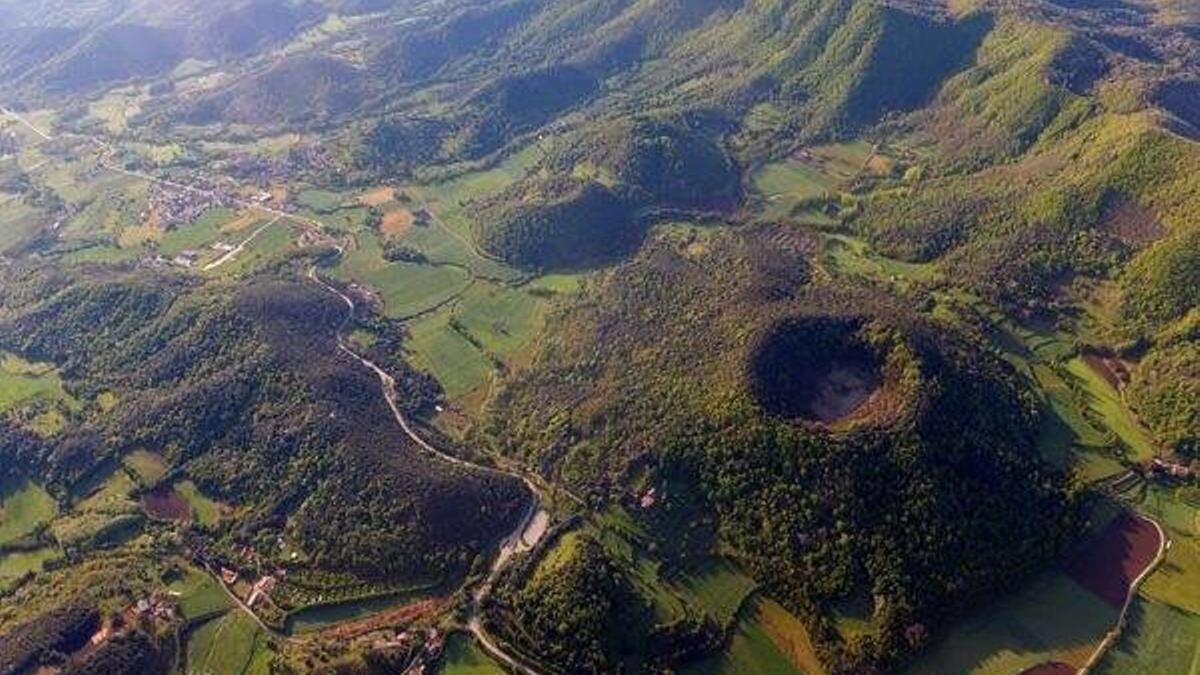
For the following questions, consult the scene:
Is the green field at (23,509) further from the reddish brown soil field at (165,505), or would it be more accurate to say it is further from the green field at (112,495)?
the reddish brown soil field at (165,505)

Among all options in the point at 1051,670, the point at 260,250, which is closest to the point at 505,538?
the point at 1051,670

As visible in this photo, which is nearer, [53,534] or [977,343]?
[53,534]

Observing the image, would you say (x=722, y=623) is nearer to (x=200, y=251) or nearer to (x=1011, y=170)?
(x=1011, y=170)

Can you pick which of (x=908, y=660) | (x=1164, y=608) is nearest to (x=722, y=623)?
(x=908, y=660)

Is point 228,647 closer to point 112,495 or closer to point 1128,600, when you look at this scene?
point 112,495

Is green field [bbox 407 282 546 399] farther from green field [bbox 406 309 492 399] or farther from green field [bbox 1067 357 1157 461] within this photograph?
green field [bbox 1067 357 1157 461]

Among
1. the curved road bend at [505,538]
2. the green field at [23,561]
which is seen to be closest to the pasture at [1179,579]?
the curved road bend at [505,538]
